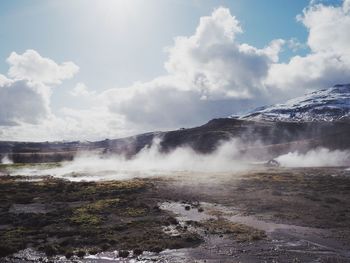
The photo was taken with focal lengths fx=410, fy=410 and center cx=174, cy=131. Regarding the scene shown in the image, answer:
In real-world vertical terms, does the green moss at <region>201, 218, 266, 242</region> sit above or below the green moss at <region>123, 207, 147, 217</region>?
below

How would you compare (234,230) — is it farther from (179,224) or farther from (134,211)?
(134,211)

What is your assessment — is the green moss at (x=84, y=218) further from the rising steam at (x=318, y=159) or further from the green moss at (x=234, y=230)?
the rising steam at (x=318, y=159)

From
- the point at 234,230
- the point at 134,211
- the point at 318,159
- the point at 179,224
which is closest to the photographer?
the point at 234,230

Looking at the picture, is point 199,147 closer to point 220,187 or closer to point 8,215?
point 220,187

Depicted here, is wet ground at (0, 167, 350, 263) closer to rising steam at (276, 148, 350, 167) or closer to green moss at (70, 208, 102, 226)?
green moss at (70, 208, 102, 226)

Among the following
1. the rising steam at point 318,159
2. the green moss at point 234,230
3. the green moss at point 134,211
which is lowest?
the green moss at point 234,230

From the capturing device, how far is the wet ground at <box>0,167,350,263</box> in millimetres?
26797

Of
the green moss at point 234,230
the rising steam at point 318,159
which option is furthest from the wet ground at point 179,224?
the rising steam at point 318,159

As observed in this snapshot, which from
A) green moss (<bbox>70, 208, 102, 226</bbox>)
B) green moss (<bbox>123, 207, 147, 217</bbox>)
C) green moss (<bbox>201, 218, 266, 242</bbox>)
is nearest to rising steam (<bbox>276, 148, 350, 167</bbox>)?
green moss (<bbox>123, 207, 147, 217</bbox>)

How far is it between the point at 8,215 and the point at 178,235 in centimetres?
1902

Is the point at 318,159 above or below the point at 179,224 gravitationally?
above

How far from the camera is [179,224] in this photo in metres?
35.2

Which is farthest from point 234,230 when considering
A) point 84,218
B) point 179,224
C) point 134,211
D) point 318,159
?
point 318,159

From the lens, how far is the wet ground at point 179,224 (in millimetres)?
26797
